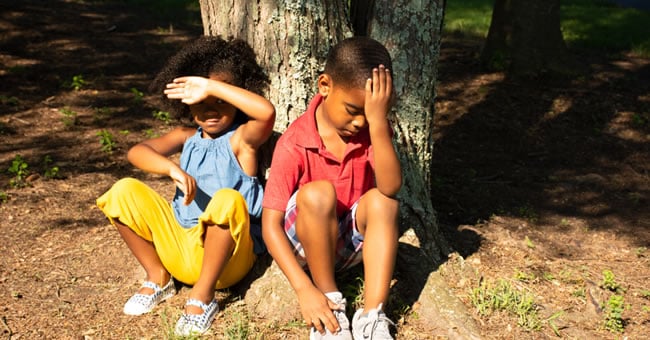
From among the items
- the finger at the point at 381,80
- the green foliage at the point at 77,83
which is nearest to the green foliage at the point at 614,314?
the finger at the point at 381,80

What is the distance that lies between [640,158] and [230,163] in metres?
3.88

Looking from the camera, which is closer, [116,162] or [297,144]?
[297,144]

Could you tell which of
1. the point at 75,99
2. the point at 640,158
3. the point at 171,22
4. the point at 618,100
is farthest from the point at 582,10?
the point at 75,99

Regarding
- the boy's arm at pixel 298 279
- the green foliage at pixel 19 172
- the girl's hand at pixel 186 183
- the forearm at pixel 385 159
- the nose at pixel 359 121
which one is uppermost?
the nose at pixel 359 121

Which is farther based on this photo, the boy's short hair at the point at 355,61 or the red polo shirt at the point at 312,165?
the red polo shirt at the point at 312,165

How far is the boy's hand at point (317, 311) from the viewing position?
3.14 m

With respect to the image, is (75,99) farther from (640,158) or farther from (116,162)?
(640,158)

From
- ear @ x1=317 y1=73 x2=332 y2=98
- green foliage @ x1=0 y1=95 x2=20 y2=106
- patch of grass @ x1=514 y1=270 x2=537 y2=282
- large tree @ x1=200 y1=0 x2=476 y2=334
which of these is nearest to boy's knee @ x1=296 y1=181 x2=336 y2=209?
ear @ x1=317 y1=73 x2=332 y2=98

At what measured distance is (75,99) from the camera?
668 cm

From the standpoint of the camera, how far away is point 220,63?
351 cm

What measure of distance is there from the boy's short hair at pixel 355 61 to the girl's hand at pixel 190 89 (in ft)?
2.04

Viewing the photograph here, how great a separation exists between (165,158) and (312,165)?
2.45 ft

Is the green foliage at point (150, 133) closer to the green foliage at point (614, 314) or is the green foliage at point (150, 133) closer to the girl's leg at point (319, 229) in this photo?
the girl's leg at point (319, 229)

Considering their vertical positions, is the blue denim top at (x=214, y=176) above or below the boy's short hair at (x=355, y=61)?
A: below
